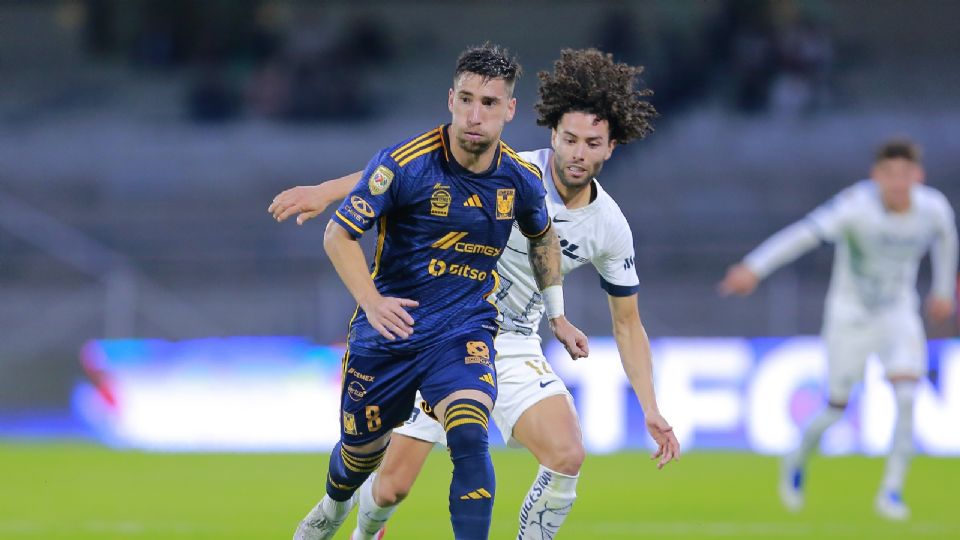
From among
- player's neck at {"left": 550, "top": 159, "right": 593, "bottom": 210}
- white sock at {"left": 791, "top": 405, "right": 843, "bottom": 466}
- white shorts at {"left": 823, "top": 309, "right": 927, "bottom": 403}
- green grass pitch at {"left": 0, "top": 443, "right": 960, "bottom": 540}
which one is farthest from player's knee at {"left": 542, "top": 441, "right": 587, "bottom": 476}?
white shorts at {"left": 823, "top": 309, "right": 927, "bottom": 403}

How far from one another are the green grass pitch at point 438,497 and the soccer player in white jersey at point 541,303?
1.76m

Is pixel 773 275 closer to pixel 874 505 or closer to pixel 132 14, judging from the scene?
pixel 874 505

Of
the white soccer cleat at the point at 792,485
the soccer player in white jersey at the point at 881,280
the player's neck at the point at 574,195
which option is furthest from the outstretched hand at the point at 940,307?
the player's neck at the point at 574,195

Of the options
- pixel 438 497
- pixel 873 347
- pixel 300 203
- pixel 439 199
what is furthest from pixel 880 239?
pixel 300 203

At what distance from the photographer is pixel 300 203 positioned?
17.4ft

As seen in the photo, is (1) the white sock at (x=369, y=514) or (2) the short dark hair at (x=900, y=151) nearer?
(1) the white sock at (x=369, y=514)

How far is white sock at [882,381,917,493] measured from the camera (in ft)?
30.5

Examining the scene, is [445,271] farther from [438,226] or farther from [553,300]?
[553,300]

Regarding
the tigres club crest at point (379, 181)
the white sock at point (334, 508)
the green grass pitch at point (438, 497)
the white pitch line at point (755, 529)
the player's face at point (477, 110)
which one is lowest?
the green grass pitch at point (438, 497)

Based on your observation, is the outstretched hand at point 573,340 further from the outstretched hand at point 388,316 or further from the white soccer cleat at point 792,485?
the white soccer cleat at point 792,485

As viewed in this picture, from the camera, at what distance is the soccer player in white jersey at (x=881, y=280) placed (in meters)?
9.55

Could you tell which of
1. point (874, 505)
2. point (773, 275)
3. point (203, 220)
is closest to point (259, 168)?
point (203, 220)

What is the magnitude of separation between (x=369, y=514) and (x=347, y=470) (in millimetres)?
599

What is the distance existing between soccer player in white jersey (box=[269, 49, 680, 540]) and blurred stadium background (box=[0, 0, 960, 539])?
1859 millimetres
